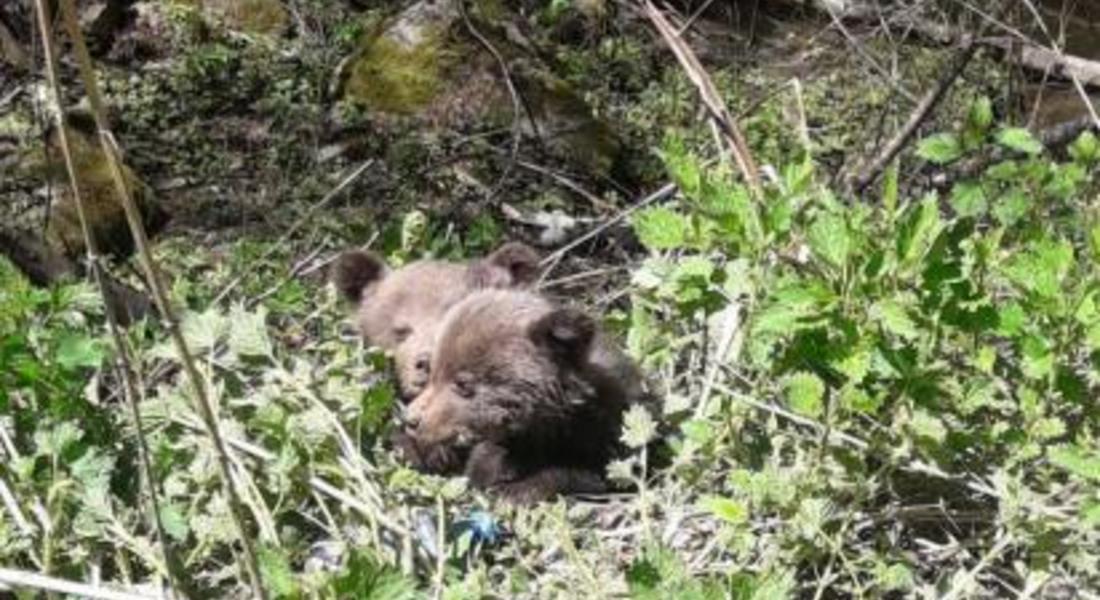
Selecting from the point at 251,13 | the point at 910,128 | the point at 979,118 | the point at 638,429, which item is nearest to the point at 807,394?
the point at 638,429

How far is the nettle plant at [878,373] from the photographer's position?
11.0ft

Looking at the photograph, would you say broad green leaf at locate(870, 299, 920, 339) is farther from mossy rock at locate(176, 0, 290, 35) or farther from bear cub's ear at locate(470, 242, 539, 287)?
mossy rock at locate(176, 0, 290, 35)

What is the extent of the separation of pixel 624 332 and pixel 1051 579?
139 cm

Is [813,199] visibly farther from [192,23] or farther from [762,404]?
[192,23]

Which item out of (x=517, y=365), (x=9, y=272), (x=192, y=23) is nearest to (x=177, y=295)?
(x=9, y=272)

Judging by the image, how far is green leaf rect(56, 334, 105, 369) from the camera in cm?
365

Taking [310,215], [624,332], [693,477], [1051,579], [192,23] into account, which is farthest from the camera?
[192,23]

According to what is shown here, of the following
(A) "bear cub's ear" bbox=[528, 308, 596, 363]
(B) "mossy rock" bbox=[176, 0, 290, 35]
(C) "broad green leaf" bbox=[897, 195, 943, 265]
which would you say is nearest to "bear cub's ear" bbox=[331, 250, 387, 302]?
(A) "bear cub's ear" bbox=[528, 308, 596, 363]

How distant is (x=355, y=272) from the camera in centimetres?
569

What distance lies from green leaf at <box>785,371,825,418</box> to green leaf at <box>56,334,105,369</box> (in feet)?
4.91

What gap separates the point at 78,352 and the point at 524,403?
1.24 m

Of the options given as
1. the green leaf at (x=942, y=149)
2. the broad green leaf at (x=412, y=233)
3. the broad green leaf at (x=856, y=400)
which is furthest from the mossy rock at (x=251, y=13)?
the broad green leaf at (x=856, y=400)

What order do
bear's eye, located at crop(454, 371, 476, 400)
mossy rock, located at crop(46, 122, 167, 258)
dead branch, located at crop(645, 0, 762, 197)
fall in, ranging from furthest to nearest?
mossy rock, located at crop(46, 122, 167, 258) < bear's eye, located at crop(454, 371, 476, 400) < dead branch, located at crop(645, 0, 762, 197)

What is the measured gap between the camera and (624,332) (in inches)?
175
